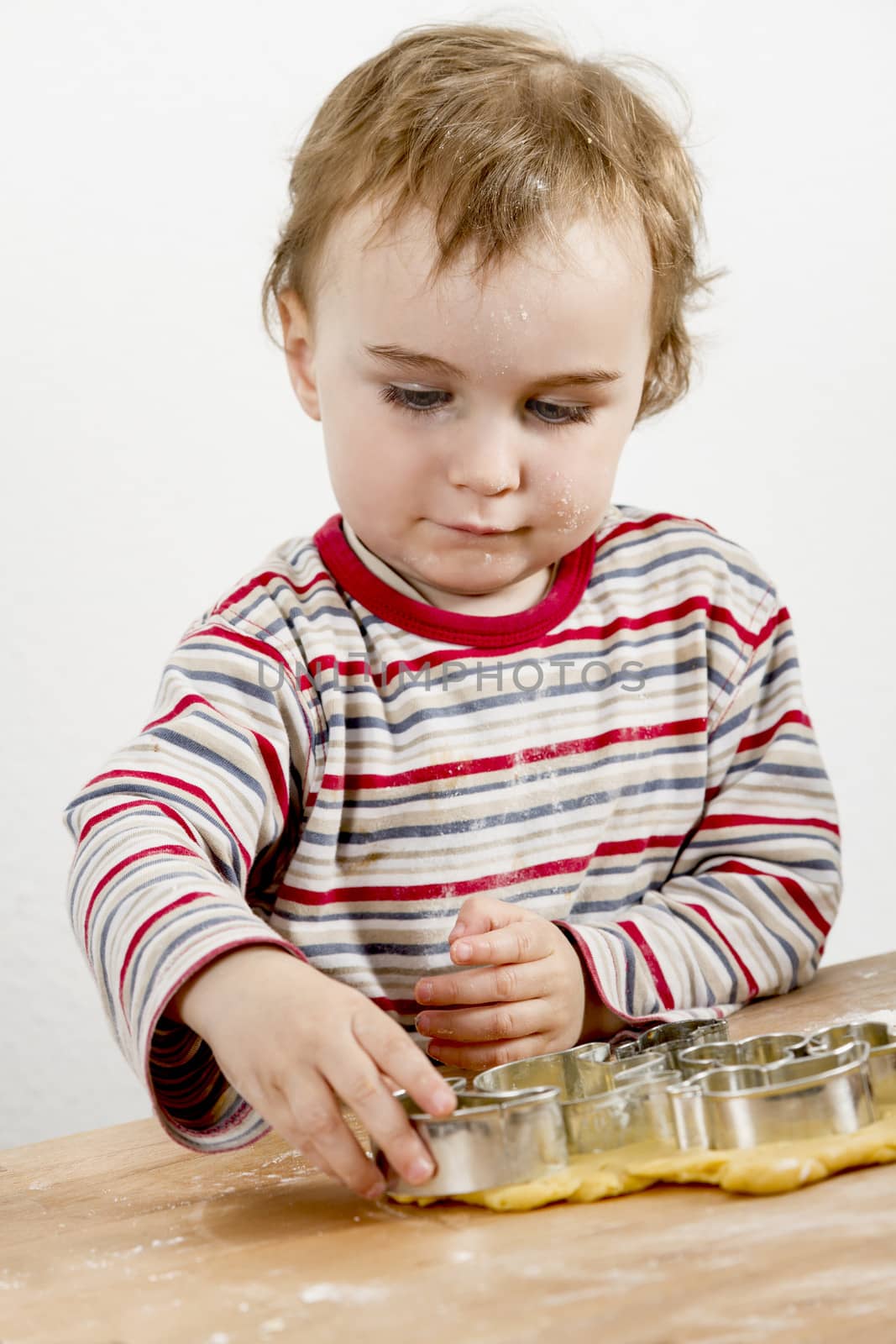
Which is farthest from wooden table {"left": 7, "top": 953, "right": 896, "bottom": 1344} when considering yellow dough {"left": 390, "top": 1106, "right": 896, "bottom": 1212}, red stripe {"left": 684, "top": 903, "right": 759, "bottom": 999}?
red stripe {"left": 684, "top": 903, "right": 759, "bottom": 999}

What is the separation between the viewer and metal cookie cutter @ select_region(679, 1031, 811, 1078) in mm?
529

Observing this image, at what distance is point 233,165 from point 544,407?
91 centimetres

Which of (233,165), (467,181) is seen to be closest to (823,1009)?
(467,181)

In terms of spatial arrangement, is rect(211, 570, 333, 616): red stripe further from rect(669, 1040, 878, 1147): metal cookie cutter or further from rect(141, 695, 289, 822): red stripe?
rect(669, 1040, 878, 1147): metal cookie cutter

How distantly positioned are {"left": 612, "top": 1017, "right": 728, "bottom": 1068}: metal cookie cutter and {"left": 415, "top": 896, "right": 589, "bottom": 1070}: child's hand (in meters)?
0.05

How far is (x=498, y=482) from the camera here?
2.40 feet

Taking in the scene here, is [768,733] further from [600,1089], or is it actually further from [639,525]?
[600,1089]

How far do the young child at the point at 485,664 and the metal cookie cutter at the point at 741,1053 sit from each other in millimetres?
127

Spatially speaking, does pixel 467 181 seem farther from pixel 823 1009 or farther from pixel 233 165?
pixel 233 165

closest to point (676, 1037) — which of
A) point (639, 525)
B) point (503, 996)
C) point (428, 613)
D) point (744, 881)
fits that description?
point (503, 996)

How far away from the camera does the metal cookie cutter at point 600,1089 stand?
0.49 meters

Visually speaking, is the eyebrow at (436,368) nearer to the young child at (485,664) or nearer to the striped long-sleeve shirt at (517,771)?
the young child at (485,664)

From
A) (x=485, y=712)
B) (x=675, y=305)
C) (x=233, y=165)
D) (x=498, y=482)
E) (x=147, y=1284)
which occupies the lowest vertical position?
(x=147, y=1284)

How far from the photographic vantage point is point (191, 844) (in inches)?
24.7
